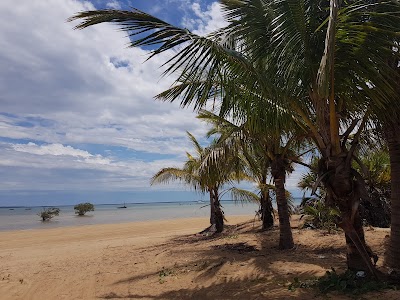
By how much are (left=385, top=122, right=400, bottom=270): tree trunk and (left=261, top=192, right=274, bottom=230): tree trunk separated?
6947 mm

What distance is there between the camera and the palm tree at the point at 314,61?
5.38 meters

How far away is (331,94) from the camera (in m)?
5.53

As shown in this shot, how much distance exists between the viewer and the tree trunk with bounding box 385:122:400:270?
628 centimetres

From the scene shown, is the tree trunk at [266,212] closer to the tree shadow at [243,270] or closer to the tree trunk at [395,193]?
the tree shadow at [243,270]

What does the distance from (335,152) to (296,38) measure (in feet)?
6.14

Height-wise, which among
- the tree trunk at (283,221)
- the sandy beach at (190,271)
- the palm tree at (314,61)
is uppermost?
the palm tree at (314,61)

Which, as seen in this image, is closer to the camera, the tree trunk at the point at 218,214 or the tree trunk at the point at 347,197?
the tree trunk at the point at 347,197

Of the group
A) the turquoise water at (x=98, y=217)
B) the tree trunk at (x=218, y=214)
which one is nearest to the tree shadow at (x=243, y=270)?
the tree trunk at (x=218, y=214)

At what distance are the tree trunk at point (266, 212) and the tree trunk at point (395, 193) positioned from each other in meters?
6.95

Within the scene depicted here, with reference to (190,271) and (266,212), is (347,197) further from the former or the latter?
(266,212)

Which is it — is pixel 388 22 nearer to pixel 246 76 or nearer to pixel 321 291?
pixel 246 76

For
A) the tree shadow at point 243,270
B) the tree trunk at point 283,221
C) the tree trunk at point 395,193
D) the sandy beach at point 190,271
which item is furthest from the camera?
the tree trunk at point 283,221

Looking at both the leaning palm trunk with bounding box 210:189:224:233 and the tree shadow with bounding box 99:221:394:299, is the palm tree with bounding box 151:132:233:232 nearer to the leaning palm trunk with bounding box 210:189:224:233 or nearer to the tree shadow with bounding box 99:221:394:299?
the leaning palm trunk with bounding box 210:189:224:233

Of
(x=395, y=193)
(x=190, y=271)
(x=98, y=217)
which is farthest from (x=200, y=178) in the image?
(x=98, y=217)
